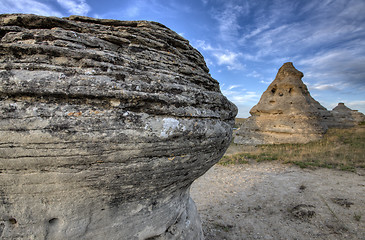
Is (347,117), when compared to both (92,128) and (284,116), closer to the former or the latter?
(284,116)

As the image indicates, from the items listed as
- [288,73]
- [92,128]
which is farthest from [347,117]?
[92,128]

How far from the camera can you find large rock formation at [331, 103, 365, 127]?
22.3 metres

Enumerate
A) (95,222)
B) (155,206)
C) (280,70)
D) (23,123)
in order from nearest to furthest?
(23,123) < (95,222) < (155,206) < (280,70)

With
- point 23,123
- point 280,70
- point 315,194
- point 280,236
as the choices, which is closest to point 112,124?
point 23,123

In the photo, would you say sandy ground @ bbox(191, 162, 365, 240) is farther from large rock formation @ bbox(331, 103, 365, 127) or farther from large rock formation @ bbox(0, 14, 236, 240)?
large rock formation @ bbox(331, 103, 365, 127)

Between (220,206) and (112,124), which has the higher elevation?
(112,124)

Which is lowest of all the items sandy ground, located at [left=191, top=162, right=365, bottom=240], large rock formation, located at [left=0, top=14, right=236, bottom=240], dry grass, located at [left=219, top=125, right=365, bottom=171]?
sandy ground, located at [left=191, top=162, right=365, bottom=240]

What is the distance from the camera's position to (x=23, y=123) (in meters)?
1.62

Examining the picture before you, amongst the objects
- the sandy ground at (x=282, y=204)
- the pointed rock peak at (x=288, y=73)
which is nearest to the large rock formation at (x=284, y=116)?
the pointed rock peak at (x=288, y=73)

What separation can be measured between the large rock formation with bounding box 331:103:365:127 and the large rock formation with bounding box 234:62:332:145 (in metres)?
9.93

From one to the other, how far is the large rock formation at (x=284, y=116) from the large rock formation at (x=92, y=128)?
13.8 metres

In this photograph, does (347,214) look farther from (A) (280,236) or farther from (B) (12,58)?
(B) (12,58)

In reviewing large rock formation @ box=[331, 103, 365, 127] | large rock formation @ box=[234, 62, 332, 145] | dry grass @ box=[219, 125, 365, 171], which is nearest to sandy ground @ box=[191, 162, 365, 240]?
dry grass @ box=[219, 125, 365, 171]

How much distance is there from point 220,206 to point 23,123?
5650 mm
